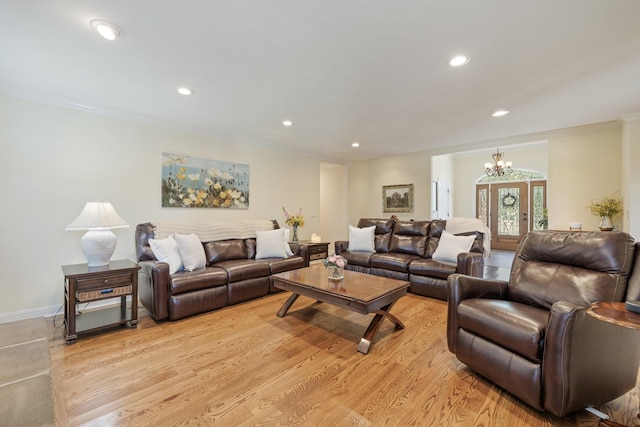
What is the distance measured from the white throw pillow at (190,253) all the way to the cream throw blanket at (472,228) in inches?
139

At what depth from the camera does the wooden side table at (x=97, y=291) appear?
243 cm

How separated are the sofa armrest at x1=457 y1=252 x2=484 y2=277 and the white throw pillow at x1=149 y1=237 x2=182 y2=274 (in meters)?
3.42

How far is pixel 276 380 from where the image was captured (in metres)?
1.90

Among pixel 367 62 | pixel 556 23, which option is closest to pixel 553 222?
pixel 556 23

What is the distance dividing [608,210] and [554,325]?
3.96 m

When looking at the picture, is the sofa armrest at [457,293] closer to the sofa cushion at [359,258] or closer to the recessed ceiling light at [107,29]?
the sofa cushion at [359,258]

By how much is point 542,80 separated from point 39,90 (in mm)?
5084

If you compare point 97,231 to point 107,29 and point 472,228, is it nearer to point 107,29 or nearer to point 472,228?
point 107,29

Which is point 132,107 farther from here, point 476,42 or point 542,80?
point 542,80

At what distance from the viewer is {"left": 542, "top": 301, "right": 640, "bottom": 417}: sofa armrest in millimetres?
1423

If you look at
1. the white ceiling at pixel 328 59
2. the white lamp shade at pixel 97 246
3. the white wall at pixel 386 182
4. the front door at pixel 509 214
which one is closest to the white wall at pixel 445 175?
the white wall at pixel 386 182

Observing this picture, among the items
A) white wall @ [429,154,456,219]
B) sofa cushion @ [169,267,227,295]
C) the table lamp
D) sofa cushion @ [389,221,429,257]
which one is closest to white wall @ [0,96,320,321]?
the table lamp

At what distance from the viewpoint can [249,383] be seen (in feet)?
6.13

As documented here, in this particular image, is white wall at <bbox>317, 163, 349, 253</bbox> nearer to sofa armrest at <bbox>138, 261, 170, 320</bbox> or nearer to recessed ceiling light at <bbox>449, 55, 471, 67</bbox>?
sofa armrest at <bbox>138, 261, 170, 320</bbox>
